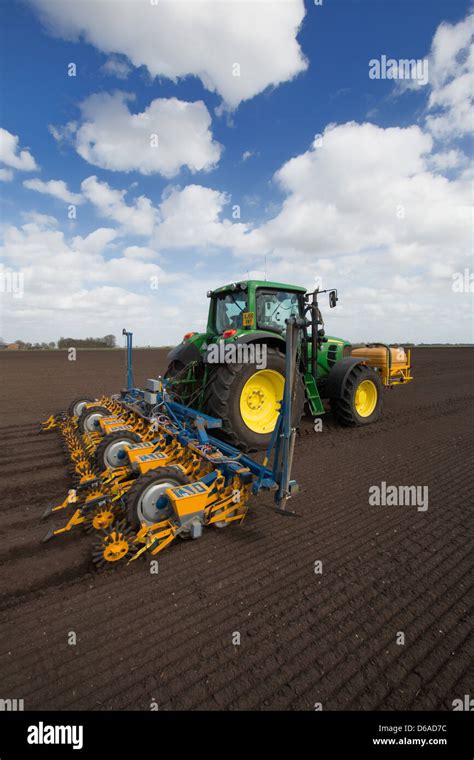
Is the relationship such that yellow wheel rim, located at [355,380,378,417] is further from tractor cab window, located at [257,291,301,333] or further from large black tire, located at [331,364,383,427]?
tractor cab window, located at [257,291,301,333]

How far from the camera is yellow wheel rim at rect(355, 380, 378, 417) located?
20.0 feet

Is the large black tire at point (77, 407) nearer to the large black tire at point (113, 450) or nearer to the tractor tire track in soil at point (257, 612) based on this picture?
the tractor tire track in soil at point (257, 612)

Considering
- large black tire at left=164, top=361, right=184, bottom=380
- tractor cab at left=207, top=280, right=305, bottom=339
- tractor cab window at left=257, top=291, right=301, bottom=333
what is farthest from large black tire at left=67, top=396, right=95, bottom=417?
tractor cab window at left=257, top=291, right=301, bottom=333

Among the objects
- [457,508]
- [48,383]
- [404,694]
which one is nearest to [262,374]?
[457,508]

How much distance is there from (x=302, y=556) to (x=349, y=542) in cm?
45

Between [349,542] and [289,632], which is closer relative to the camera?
[289,632]

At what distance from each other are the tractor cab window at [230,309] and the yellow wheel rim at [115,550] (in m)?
3.10

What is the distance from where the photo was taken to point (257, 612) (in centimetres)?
199

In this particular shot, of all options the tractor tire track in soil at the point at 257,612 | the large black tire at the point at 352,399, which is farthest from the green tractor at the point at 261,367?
the tractor tire track in soil at the point at 257,612

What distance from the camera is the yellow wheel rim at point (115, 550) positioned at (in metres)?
2.32
